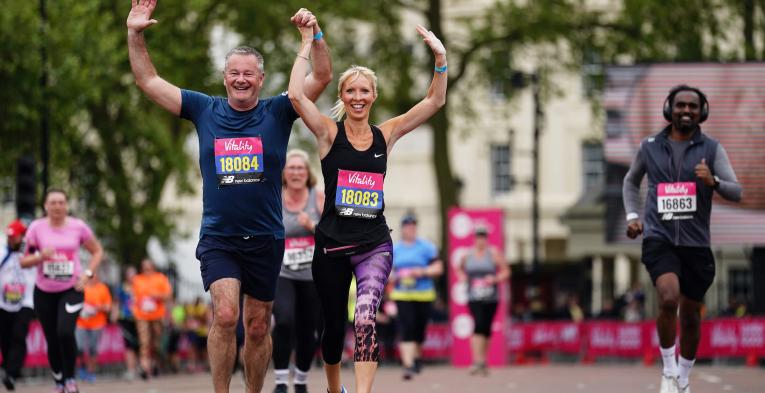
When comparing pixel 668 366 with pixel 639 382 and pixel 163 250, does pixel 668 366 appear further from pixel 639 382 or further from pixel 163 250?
pixel 163 250

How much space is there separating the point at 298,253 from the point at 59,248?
2598 mm

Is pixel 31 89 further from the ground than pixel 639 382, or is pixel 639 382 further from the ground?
pixel 31 89

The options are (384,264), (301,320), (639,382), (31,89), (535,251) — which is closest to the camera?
(384,264)

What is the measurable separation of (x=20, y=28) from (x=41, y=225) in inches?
553

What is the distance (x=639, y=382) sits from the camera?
18.3 meters

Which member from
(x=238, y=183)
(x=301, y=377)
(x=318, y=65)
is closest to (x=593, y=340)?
(x=301, y=377)

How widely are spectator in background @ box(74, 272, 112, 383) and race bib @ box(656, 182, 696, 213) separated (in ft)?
41.9

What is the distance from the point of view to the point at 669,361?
12.0 metres

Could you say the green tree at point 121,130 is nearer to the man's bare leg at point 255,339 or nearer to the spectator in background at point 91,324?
the spectator in background at point 91,324

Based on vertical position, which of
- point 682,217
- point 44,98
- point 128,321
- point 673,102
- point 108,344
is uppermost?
point 44,98

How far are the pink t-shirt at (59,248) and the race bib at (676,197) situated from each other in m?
5.34

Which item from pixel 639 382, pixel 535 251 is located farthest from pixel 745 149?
pixel 535 251

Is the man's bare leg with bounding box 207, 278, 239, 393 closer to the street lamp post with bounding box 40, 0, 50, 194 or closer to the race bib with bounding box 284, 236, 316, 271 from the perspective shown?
the race bib with bounding box 284, 236, 316, 271

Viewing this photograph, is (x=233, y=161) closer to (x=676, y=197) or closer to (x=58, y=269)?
(x=676, y=197)
